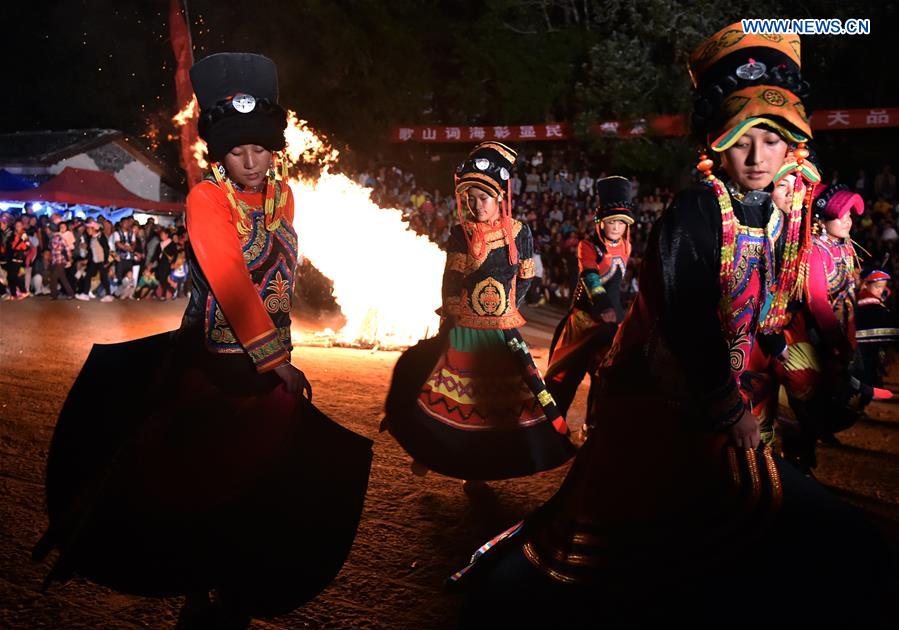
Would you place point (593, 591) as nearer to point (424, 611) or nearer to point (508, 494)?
point (424, 611)

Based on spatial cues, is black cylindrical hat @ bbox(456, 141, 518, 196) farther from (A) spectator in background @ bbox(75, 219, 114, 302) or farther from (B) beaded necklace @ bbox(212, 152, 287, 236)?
(A) spectator in background @ bbox(75, 219, 114, 302)

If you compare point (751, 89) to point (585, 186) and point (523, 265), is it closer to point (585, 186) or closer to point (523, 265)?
point (523, 265)

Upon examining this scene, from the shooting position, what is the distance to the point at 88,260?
18453 millimetres

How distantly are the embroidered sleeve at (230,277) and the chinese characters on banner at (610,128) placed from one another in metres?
18.9

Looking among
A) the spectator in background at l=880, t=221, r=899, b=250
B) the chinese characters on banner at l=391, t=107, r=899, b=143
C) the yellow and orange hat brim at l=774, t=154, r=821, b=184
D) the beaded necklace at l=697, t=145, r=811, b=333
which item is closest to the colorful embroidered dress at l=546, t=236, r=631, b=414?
the beaded necklace at l=697, t=145, r=811, b=333

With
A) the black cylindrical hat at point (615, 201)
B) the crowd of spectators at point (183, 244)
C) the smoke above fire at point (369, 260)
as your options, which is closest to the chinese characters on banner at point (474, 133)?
the crowd of spectators at point (183, 244)

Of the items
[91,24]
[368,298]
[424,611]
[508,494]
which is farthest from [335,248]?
[91,24]

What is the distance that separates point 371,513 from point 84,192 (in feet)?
77.3

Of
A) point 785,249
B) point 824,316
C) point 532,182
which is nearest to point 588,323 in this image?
point 824,316

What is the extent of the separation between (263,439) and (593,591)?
1411 mm

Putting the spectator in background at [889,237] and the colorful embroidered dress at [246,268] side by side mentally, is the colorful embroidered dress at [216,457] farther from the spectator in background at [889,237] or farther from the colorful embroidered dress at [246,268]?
the spectator in background at [889,237]

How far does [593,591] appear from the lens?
226 cm

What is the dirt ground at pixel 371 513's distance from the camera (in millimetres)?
3344

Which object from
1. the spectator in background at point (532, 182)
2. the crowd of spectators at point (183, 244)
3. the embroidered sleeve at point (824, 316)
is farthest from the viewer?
the spectator in background at point (532, 182)
